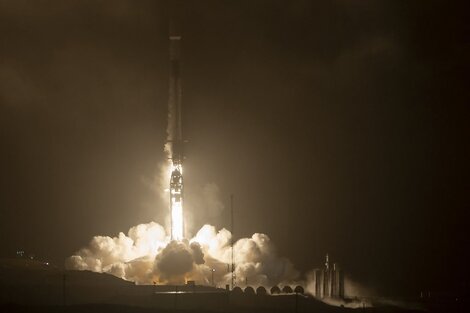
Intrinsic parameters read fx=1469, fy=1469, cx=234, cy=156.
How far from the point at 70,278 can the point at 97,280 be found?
401cm

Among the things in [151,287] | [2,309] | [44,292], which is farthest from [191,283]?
[2,309]

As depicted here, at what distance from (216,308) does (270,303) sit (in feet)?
35.7

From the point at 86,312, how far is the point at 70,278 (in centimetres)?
2600

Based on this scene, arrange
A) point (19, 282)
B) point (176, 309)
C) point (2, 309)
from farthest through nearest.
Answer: point (19, 282) → point (176, 309) → point (2, 309)

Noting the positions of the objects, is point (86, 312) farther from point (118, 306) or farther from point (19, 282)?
point (19, 282)

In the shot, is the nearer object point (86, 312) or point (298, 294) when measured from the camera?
point (86, 312)

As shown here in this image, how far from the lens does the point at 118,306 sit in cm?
17712

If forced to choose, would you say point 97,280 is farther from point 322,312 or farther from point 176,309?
point 322,312

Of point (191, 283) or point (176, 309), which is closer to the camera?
point (176, 309)

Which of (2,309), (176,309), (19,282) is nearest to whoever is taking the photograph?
(2,309)

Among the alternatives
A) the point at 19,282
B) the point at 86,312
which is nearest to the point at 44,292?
the point at 19,282

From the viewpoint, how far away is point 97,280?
197m

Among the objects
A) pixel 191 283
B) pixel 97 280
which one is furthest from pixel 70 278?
pixel 191 283

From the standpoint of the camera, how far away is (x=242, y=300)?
19650 cm
